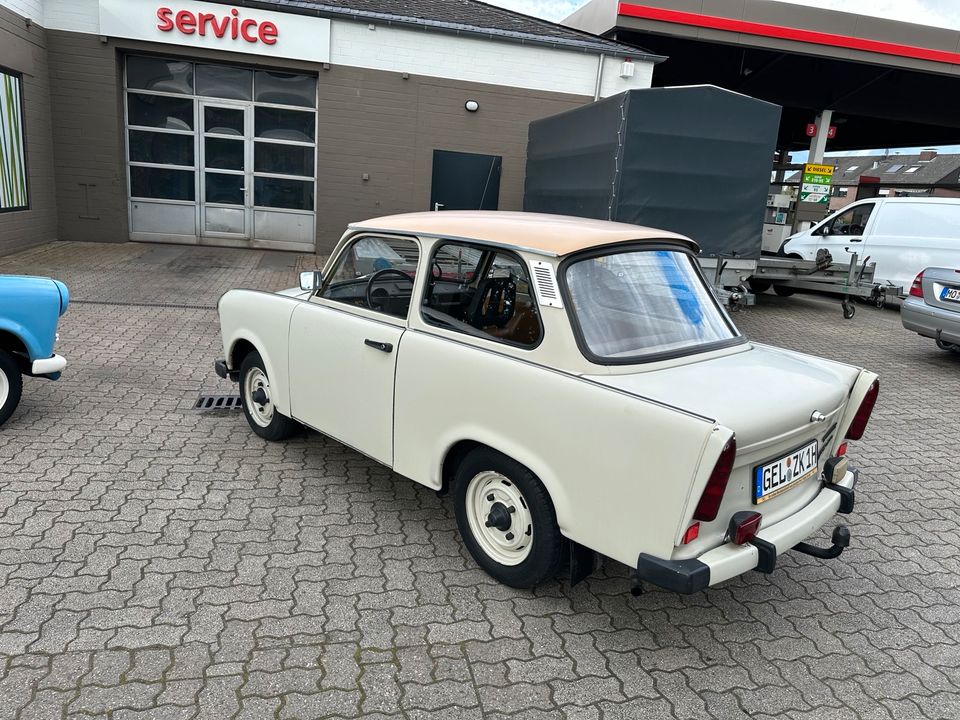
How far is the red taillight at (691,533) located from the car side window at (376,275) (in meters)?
1.79

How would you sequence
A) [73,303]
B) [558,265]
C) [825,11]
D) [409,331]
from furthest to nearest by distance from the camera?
[825,11] → [73,303] → [409,331] → [558,265]

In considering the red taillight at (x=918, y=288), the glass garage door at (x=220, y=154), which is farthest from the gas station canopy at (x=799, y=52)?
the red taillight at (x=918, y=288)

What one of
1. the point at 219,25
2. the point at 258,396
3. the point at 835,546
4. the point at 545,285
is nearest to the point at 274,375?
the point at 258,396

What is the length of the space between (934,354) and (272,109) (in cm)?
1200

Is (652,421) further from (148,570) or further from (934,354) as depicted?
(934,354)

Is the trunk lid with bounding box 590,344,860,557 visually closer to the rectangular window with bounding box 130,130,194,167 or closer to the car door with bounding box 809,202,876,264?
the car door with bounding box 809,202,876,264

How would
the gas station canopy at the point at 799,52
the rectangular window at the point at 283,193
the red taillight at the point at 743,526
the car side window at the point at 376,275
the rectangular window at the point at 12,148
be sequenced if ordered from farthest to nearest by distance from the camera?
1. the gas station canopy at the point at 799,52
2. the rectangular window at the point at 283,193
3. the rectangular window at the point at 12,148
4. the car side window at the point at 376,275
5. the red taillight at the point at 743,526

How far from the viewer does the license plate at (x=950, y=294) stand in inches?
310

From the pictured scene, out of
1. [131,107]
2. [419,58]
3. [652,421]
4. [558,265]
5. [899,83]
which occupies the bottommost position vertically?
[652,421]

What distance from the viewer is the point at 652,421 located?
2.55 m

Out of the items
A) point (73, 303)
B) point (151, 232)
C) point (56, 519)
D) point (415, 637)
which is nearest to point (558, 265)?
point (415, 637)

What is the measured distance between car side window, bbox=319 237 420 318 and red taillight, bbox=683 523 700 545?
1788mm

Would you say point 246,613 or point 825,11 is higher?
point 825,11

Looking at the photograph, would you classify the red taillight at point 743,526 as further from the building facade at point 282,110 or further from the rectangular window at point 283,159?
the rectangular window at point 283,159
